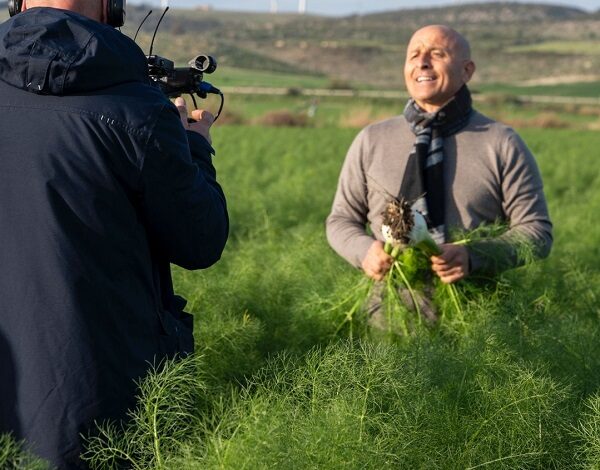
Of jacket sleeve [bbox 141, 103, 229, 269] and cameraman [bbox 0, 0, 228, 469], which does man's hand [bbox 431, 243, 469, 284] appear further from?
cameraman [bbox 0, 0, 228, 469]

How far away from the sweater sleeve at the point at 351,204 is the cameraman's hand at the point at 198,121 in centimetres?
154

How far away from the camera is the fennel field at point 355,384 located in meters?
2.26

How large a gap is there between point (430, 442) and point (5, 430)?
1.03 m

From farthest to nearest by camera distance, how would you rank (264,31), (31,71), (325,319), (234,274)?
(264,31)
(234,274)
(325,319)
(31,71)

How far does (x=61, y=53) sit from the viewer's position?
218 cm

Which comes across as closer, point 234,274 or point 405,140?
point 405,140

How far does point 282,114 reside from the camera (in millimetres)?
31938

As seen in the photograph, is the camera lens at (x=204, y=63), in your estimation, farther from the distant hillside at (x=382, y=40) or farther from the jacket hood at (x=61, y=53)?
the distant hillside at (x=382, y=40)

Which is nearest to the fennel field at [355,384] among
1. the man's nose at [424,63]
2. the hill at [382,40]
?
the man's nose at [424,63]

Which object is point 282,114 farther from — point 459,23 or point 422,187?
point 459,23

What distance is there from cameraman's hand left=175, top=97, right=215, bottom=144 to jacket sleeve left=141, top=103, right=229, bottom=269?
0.09 m

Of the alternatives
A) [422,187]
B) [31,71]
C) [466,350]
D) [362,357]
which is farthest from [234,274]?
[31,71]

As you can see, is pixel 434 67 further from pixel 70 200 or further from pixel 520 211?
pixel 70 200

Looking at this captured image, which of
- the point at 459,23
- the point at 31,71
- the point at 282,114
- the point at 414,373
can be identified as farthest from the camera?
the point at 459,23
